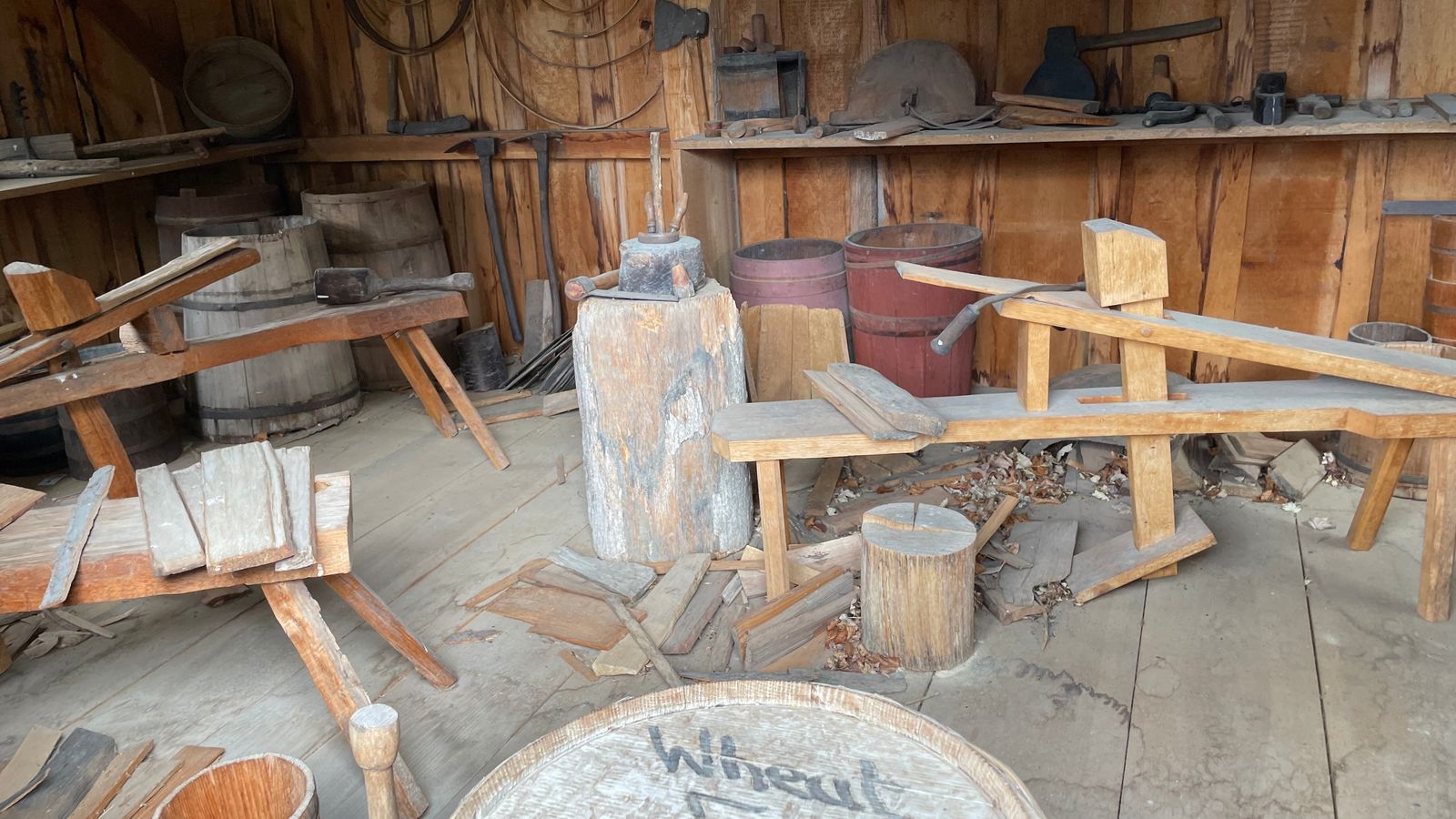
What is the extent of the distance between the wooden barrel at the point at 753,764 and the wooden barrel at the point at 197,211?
398cm

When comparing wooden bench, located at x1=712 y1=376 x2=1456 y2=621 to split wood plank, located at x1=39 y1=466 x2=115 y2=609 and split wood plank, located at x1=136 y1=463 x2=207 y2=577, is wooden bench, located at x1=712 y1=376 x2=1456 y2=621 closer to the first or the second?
split wood plank, located at x1=136 y1=463 x2=207 y2=577

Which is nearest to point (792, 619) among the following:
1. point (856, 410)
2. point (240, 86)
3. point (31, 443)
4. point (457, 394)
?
point (856, 410)

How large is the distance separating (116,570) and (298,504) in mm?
378

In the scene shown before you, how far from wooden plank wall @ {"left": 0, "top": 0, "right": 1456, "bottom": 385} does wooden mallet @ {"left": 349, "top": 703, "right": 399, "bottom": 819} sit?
11.6ft

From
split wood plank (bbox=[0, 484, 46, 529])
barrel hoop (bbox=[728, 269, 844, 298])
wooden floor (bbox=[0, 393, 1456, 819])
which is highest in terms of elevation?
barrel hoop (bbox=[728, 269, 844, 298])

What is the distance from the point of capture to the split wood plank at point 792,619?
295 centimetres

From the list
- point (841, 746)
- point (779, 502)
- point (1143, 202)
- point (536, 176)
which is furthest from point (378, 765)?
point (536, 176)

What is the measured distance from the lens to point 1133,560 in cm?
318

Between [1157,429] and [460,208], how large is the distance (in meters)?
3.88

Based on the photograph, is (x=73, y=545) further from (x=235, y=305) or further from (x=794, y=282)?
(x=794, y=282)

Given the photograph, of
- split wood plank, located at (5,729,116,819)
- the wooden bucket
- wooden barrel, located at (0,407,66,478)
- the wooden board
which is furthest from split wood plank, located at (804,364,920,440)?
wooden barrel, located at (0,407,66,478)

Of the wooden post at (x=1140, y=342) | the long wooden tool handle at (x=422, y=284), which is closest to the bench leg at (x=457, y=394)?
the long wooden tool handle at (x=422, y=284)

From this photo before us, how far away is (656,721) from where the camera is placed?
1782 mm

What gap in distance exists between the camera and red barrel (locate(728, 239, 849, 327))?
427 centimetres
